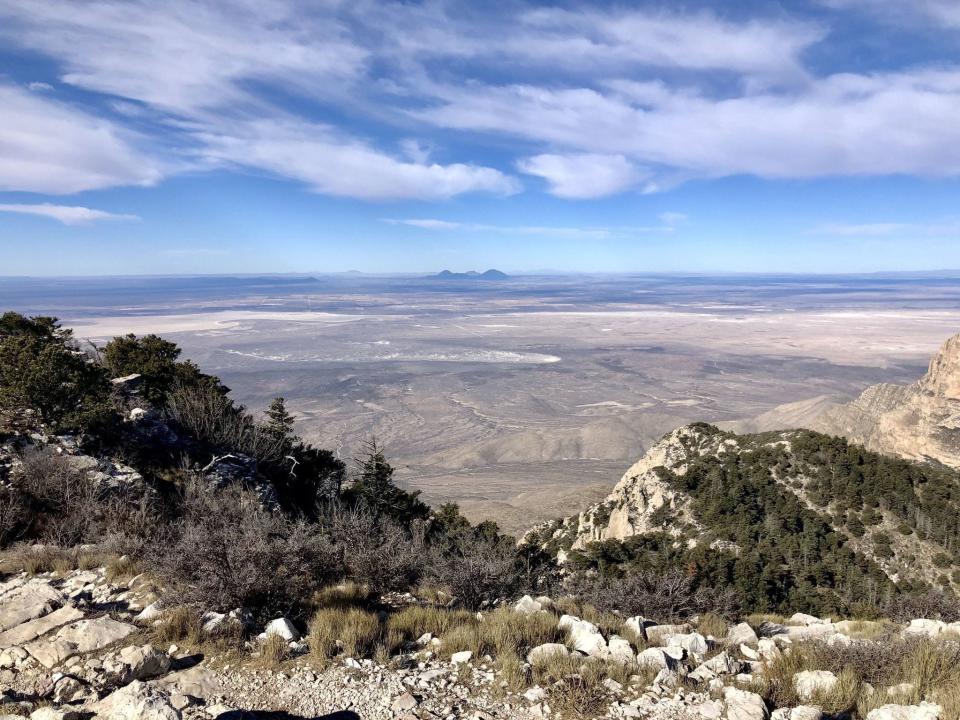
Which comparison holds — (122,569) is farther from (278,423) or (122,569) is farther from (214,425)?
(278,423)

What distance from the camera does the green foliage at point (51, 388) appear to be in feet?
37.2

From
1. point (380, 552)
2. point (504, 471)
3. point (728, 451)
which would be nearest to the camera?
point (380, 552)

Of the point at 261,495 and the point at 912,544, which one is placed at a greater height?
the point at 261,495

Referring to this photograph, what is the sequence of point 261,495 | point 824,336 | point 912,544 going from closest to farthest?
point 261,495
point 912,544
point 824,336

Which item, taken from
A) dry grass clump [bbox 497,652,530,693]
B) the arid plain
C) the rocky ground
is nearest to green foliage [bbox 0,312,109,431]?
the rocky ground

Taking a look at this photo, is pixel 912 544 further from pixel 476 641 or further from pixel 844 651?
pixel 476 641

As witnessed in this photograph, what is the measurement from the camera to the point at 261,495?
12219 mm

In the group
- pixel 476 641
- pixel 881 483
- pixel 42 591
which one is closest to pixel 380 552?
pixel 476 641

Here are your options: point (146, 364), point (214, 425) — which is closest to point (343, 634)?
point (214, 425)

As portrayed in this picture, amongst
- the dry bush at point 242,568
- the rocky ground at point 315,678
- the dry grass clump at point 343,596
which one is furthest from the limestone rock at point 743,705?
the dry bush at point 242,568

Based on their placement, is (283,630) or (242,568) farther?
(242,568)

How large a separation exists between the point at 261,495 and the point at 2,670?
7.46 m

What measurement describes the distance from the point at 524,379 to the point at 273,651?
8506cm

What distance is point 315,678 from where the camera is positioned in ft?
16.2
